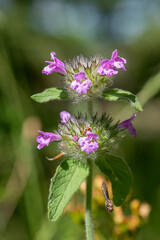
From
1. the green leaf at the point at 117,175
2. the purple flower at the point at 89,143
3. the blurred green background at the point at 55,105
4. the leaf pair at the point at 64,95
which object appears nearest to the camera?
the purple flower at the point at 89,143

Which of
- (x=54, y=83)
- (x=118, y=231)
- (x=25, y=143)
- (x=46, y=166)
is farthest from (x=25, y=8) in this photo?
(x=118, y=231)

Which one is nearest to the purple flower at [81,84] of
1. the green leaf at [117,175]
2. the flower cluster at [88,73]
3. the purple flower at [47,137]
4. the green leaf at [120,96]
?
the flower cluster at [88,73]

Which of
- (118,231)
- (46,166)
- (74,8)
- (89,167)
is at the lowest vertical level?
(46,166)

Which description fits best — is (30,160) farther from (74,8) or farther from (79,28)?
(74,8)

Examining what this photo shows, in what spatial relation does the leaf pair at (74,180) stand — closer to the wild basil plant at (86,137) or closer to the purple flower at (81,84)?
the wild basil plant at (86,137)

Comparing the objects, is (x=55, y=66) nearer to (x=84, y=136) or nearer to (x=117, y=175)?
(x=84, y=136)
